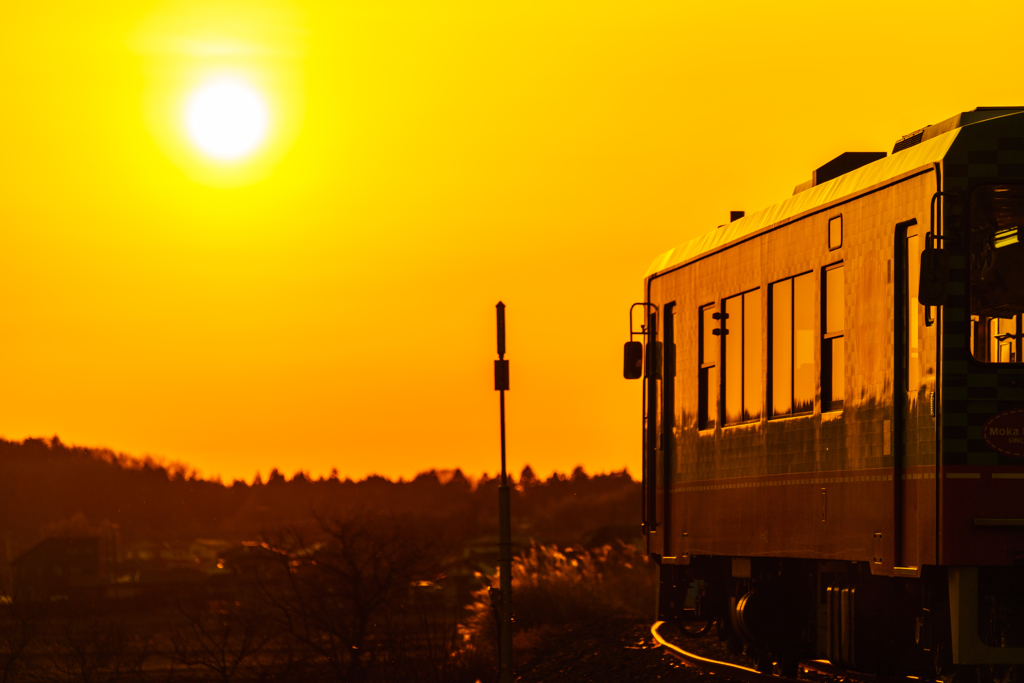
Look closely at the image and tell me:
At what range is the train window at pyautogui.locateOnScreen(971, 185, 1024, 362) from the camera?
10438 millimetres

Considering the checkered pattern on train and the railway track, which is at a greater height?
the checkered pattern on train

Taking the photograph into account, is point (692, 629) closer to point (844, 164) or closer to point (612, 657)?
point (612, 657)

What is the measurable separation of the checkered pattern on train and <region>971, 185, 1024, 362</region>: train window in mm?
95

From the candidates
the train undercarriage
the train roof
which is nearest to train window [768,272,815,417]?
the train roof

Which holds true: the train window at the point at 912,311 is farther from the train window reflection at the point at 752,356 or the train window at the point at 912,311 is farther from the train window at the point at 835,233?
the train window reflection at the point at 752,356

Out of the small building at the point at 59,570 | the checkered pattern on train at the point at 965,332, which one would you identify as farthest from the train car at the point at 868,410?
the small building at the point at 59,570

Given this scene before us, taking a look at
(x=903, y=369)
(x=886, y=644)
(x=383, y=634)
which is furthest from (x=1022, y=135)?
(x=383, y=634)

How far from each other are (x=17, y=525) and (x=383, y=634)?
24503mm

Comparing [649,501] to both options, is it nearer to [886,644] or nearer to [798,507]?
[798,507]

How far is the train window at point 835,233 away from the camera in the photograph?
11969mm

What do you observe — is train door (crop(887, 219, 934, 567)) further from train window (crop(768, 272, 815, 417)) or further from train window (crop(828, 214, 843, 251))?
train window (crop(768, 272, 815, 417))

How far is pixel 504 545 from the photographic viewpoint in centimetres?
1641

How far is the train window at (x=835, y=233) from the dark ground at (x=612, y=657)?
14.8 ft

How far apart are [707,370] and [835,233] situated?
118 inches
